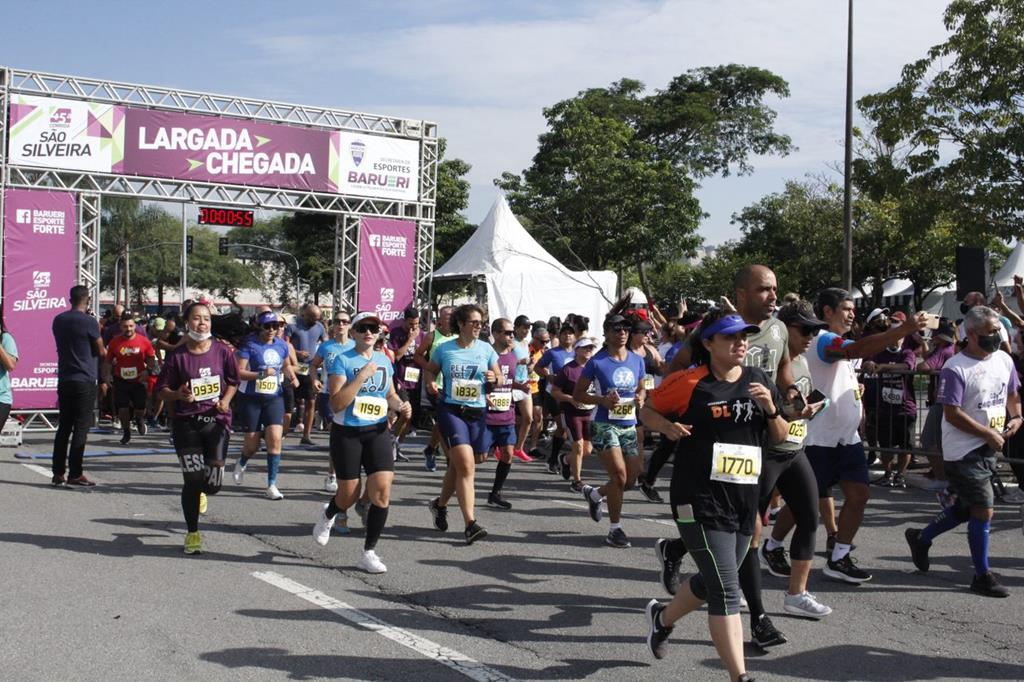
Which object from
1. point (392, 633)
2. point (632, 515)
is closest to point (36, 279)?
point (632, 515)

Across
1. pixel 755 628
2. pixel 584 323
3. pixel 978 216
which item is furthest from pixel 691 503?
pixel 978 216

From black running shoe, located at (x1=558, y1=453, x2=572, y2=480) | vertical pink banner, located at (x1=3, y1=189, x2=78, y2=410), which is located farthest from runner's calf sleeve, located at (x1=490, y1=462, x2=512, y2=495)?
vertical pink banner, located at (x1=3, y1=189, x2=78, y2=410)

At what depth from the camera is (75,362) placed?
11219mm

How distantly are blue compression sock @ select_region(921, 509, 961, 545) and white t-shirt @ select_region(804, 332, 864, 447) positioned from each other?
0.91 metres

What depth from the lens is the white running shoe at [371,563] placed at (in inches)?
287

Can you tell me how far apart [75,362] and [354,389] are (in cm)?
522

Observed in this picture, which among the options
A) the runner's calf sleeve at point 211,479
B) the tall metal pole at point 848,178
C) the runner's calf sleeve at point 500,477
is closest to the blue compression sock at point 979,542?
the runner's calf sleeve at point 500,477

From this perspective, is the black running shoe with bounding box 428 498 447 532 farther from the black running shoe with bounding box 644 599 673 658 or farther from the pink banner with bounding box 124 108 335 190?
the pink banner with bounding box 124 108 335 190

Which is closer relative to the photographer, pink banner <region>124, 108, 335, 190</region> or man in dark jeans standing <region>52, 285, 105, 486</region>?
man in dark jeans standing <region>52, 285, 105, 486</region>

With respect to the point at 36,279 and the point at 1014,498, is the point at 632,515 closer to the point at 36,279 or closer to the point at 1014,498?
the point at 1014,498

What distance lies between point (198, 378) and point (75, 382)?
153 inches

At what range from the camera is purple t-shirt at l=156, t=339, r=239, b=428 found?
312 inches

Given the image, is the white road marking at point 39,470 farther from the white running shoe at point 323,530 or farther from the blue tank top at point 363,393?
the blue tank top at point 363,393

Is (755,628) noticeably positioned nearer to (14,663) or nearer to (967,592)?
(967,592)
